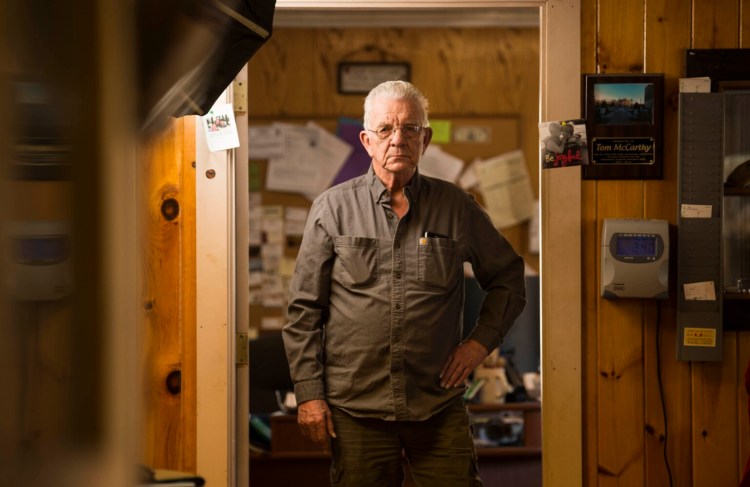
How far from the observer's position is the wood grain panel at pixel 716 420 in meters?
2.20

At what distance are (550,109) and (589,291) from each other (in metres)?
0.54

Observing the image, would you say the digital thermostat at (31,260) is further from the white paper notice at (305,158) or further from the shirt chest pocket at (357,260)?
the white paper notice at (305,158)

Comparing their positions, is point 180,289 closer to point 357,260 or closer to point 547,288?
point 357,260

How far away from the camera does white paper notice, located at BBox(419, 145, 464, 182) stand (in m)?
3.99

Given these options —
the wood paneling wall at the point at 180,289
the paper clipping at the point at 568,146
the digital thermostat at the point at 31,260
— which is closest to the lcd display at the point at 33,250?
the digital thermostat at the point at 31,260

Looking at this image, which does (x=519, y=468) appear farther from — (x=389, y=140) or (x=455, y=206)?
(x=389, y=140)

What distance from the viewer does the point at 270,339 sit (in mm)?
3643

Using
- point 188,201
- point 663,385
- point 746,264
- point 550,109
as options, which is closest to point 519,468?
point 663,385

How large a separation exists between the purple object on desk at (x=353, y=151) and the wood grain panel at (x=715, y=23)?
2.02m

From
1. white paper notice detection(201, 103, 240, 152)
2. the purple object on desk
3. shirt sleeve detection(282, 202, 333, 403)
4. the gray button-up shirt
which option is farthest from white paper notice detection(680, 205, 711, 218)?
the purple object on desk

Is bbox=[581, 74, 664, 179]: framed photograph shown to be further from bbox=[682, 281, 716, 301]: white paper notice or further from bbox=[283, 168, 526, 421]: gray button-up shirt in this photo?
bbox=[283, 168, 526, 421]: gray button-up shirt

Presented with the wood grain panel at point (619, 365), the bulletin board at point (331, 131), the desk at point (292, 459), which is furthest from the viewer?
the bulletin board at point (331, 131)

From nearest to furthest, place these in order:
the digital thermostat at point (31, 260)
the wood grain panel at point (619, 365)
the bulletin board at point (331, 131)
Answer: the digital thermostat at point (31, 260) < the wood grain panel at point (619, 365) < the bulletin board at point (331, 131)

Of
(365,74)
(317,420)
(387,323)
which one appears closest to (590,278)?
(387,323)
